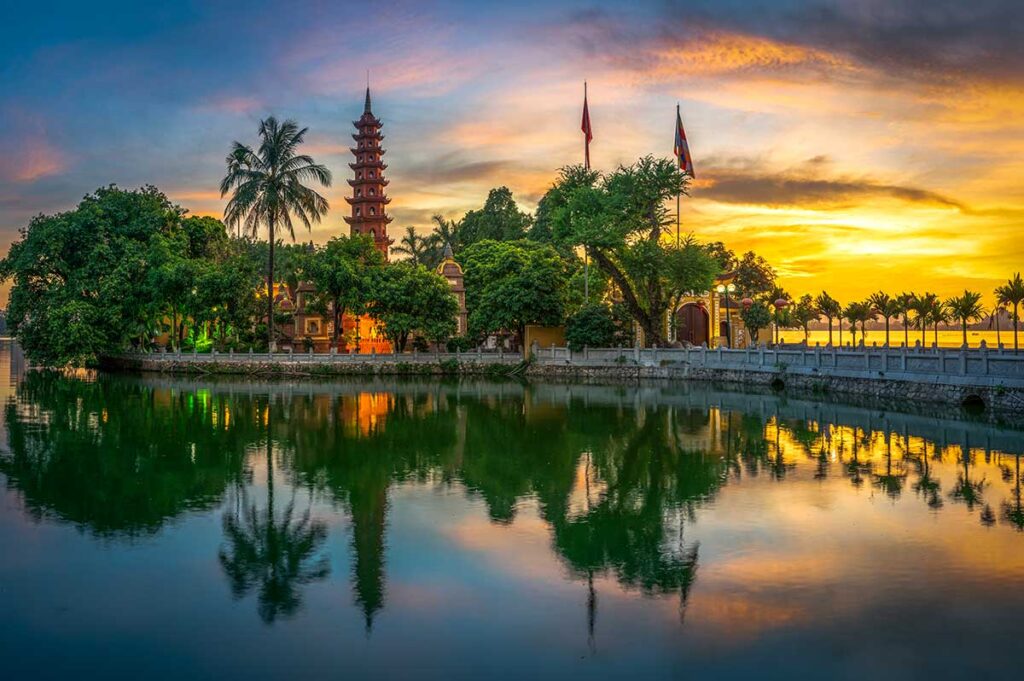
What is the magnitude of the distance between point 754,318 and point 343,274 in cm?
2503

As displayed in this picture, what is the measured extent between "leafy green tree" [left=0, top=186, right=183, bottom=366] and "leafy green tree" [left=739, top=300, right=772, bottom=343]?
3404cm

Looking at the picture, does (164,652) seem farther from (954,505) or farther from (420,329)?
(420,329)

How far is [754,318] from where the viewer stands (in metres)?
51.6

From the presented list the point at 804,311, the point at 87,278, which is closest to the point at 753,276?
the point at 804,311

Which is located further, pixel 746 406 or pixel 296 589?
pixel 746 406

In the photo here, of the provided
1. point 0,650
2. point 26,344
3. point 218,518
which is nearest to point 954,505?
point 218,518

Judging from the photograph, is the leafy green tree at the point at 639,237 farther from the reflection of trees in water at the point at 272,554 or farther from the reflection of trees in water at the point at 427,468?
the reflection of trees in water at the point at 272,554

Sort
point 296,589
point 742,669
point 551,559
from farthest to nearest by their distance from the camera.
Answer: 1. point 551,559
2. point 296,589
3. point 742,669

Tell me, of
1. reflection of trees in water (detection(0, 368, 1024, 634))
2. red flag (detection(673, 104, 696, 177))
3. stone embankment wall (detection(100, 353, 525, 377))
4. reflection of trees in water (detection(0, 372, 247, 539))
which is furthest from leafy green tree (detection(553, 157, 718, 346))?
reflection of trees in water (detection(0, 372, 247, 539))

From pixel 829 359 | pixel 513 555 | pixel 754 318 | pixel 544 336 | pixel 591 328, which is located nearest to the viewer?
pixel 513 555

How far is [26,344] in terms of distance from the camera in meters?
48.5

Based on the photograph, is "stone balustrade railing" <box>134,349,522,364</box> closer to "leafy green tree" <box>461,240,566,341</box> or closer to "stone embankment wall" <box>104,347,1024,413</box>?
"stone embankment wall" <box>104,347,1024,413</box>

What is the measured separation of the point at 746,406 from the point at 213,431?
665 inches

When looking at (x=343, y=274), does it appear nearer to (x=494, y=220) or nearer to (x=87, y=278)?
(x=87, y=278)
